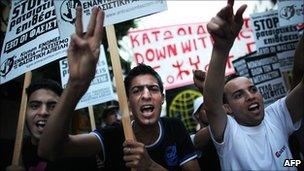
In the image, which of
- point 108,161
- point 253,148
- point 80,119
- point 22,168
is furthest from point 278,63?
point 80,119

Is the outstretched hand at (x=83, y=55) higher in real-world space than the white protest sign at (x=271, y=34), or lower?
lower

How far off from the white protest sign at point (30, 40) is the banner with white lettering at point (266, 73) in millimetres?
3379

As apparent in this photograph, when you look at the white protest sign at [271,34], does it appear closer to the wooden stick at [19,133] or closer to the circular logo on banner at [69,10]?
the circular logo on banner at [69,10]

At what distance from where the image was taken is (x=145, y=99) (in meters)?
2.97

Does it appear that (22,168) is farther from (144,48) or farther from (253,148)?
(144,48)

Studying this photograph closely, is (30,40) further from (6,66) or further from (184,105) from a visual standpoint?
(184,105)

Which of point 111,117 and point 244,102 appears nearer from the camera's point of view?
point 244,102

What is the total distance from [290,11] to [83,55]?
4.14 meters

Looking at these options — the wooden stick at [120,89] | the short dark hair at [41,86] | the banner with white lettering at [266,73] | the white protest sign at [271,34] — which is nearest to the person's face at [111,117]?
the banner with white lettering at [266,73]

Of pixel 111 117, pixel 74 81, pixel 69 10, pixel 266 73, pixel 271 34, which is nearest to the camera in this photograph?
pixel 74 81

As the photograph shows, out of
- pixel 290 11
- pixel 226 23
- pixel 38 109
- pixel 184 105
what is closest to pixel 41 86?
pixel 38 109

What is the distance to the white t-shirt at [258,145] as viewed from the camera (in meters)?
2.74

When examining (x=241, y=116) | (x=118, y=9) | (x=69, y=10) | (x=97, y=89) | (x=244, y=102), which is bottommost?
(x=241, y=116)

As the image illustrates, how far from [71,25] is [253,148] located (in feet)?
5.84
